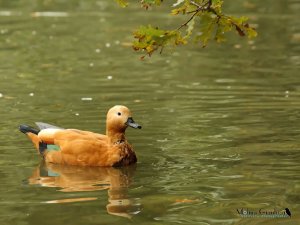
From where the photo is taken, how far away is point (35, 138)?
36.7 feet

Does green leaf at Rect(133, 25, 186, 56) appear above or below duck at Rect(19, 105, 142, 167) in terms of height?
above

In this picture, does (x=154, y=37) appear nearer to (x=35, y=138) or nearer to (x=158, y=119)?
(x=35, y=138)

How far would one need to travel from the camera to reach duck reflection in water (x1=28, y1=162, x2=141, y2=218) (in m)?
8.90

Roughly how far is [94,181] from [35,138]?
1471 mm

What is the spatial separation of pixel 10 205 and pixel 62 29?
48.5 ft

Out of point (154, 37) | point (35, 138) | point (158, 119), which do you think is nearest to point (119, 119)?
point (35, 138)

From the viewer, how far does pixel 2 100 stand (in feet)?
47.5

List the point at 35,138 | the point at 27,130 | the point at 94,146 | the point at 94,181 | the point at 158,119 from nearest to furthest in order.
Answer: the point at 94,181
the point at 94,146
the point at 35,138
the point at 27,130
the point at 158,119

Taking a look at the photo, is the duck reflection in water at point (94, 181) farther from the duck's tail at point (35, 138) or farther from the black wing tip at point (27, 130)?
the black wing tip at point (27, 130)

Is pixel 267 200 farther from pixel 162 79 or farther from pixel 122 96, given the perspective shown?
pixel 162 79

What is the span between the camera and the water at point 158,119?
8844mm

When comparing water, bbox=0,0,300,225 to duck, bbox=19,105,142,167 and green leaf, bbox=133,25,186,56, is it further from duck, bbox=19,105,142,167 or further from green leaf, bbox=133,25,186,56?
green leaf, bbox=133,25,186,56

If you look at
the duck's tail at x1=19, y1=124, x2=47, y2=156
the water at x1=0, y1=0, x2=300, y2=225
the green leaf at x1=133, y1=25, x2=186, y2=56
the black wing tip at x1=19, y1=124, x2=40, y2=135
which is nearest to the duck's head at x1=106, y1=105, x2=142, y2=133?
the water at x1=0, y1=0, x2=300, y2=225

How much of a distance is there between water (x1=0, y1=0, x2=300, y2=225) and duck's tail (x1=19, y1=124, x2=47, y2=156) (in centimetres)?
16
